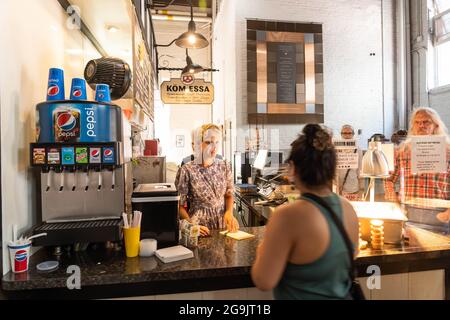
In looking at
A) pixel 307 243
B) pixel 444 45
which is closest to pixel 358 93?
pixel 444 45

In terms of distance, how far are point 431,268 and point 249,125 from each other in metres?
4.10

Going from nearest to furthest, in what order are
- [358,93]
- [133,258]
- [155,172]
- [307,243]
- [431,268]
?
1. [307,243]
2. [133,258]
3. [431,268]
4. [155,172]
5. [358,93]

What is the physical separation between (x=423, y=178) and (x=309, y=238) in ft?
4.98

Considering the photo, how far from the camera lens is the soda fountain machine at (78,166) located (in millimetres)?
1418

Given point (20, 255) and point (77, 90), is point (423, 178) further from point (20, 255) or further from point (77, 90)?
point (20, 255)

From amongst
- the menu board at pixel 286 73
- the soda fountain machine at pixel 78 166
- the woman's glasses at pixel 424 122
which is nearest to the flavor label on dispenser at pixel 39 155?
the soda fountain machine at pixel 78 166

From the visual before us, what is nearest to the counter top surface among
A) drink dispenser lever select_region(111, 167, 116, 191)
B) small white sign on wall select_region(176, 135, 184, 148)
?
drink dispenser lever select_region(111, 167, 116, 191)

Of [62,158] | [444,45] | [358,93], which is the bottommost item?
[62,158]

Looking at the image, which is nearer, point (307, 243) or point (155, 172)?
point (307, 243)

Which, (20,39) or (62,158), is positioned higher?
(20,39)

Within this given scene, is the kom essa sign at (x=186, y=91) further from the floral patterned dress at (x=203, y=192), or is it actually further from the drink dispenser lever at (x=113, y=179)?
the drink dispenser lever at (x=113, y=179)

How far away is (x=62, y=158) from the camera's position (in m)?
1.42

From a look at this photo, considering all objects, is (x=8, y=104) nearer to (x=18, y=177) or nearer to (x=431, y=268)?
(x=18, y=177)

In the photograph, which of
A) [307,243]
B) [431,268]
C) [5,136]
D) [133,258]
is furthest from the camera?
[431,268]
